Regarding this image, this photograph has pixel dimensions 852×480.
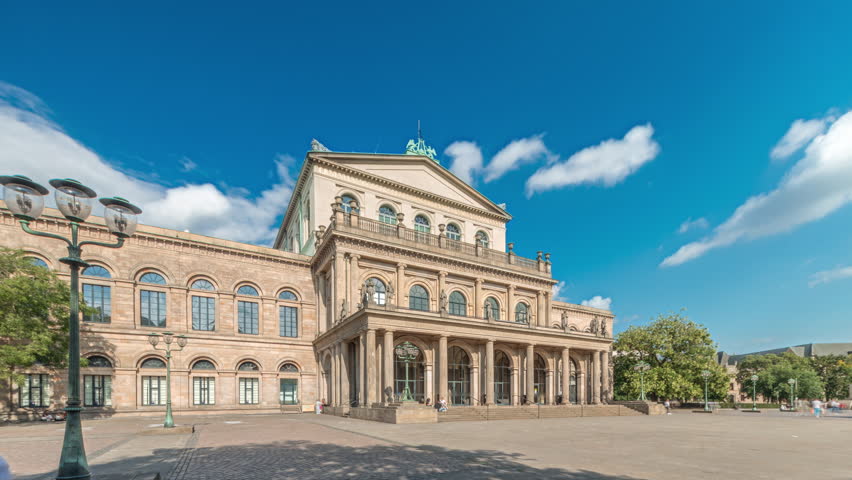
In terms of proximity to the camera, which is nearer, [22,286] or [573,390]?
[22,286]

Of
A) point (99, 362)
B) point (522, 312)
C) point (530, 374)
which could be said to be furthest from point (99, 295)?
point (522, 312)

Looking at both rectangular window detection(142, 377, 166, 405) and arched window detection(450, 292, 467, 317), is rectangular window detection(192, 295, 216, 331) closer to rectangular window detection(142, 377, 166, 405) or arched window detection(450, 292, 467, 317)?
rectangular window detection(142, 377, 166, 405)

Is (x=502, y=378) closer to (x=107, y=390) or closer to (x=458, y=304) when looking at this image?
(x=458, y=304)

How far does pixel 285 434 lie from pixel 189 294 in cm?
1872

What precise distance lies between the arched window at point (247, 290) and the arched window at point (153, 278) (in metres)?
5.02

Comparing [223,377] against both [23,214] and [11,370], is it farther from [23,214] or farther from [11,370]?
[23,214]

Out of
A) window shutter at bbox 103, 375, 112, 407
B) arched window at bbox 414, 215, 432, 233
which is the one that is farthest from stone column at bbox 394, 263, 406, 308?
window shutter at bbox 103, 375, 112, 407

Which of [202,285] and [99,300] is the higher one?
[202,285]

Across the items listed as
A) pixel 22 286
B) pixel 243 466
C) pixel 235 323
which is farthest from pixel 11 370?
pixel 243 466

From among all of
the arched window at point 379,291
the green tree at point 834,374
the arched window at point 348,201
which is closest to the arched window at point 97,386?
the arched window at point 379,291

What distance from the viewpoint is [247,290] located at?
3372cm

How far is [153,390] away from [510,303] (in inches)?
1099

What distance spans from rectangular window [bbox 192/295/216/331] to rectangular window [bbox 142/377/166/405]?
395 centimetres

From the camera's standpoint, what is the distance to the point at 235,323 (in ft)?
107
